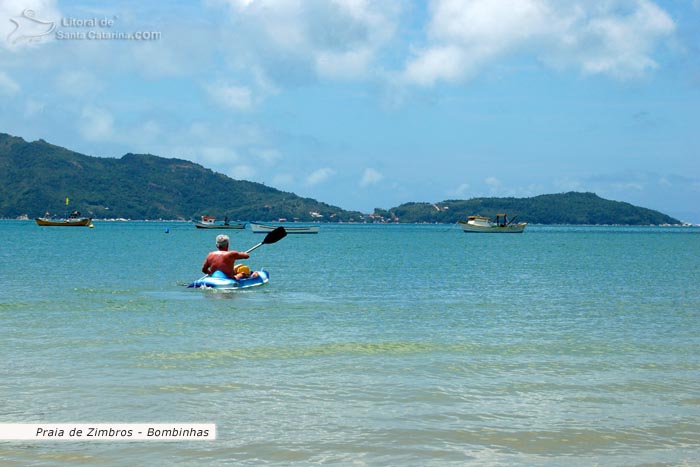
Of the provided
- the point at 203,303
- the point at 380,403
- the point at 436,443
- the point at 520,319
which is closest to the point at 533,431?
the point at 436,443

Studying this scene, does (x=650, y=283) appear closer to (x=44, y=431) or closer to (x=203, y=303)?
(x=203, y=303)

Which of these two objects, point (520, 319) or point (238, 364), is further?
point (520, 319)

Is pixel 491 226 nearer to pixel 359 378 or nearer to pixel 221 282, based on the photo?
pixel 221 282

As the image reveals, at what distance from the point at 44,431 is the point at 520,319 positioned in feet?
53.9

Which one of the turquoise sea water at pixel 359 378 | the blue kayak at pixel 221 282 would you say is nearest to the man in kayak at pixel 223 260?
the blue kayak at pixel 221 282

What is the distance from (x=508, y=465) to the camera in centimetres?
945
